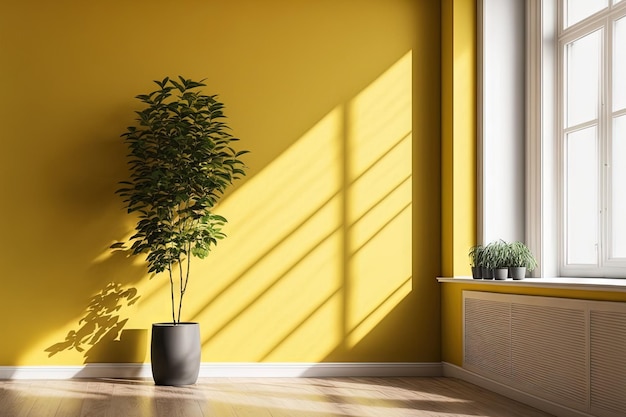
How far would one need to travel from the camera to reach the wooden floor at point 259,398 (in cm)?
453

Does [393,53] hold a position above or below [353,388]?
above

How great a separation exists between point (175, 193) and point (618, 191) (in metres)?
2.72

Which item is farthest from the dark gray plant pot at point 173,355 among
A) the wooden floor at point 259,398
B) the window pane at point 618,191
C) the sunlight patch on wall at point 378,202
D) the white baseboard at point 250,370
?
the window pane at point 618,191

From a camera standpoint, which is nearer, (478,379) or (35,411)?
(35,411)

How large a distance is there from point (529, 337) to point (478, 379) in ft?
2.63

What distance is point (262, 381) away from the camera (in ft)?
19.0

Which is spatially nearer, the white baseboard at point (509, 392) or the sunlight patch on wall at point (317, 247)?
the white baseboard at point (509, 392)

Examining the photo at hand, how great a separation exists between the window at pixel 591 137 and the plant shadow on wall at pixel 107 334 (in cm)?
289

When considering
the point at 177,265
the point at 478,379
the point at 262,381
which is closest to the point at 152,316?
the point at 177,265

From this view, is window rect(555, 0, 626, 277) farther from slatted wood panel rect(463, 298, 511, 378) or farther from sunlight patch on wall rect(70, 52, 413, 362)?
sunlight patch on wall rect(70, 52, 413, 362)

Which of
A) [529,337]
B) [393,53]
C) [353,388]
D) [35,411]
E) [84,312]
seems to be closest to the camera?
[35,411]

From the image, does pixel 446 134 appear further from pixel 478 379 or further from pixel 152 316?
pixel 152 316

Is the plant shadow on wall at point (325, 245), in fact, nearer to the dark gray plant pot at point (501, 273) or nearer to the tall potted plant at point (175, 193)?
the tall potted plant at point (175, 193)

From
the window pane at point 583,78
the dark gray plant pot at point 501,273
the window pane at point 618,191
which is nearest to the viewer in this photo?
the window pane at point 618,191
